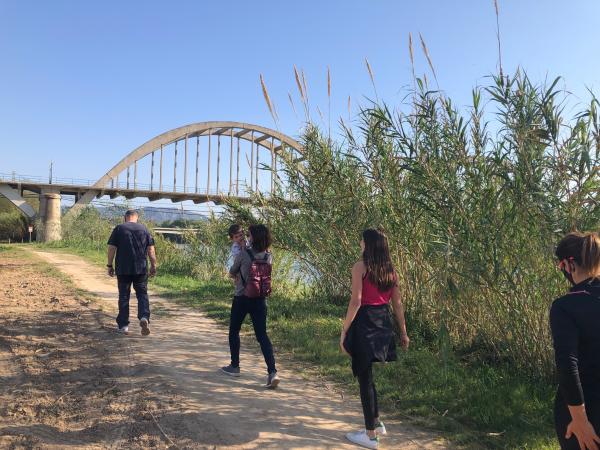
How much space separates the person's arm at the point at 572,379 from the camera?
6.47ft

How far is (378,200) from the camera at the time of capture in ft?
21.7

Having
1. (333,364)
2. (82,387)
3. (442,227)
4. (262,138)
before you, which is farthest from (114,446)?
(262,138)

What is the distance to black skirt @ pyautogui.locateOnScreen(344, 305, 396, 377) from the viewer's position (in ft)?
10.9

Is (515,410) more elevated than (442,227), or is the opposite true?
(442,227)

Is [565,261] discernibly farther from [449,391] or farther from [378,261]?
[449,391]

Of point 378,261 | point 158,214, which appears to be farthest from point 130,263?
point 158,214

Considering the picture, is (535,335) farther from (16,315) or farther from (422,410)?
(16,315)

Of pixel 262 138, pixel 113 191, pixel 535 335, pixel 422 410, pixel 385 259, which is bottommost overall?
pixel 422 410

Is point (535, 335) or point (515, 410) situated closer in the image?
point (515, 410)

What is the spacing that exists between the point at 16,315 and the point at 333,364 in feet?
17.4

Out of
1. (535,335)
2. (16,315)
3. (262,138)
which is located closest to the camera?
(535,335)

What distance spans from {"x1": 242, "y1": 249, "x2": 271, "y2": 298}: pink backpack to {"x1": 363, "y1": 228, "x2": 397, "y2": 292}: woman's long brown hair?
5.10ft

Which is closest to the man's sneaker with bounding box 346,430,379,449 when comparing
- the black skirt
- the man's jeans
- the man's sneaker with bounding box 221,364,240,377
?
the black skirt

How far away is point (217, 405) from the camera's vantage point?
402 centimetres
